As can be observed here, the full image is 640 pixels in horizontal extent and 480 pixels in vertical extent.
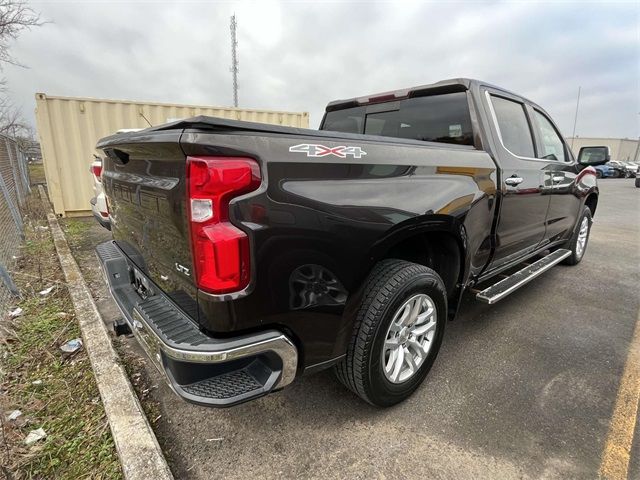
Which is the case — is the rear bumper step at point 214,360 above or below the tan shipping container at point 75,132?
below

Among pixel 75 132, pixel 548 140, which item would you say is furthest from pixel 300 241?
pixel 75 132

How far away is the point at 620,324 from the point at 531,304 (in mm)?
743

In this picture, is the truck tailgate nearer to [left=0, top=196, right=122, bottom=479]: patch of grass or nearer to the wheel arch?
[left=0, top=196, right=122, bottom=479]: patch of grass

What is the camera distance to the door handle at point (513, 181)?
2809 millimetres

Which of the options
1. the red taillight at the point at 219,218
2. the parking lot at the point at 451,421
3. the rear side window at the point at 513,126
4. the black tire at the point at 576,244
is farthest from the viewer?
the black tire at the point at 576,244

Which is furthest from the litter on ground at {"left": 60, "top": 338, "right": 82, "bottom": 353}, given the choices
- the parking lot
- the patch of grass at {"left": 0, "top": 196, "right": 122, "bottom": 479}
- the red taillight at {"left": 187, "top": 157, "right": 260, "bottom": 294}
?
the red taillight at {"left": 187, "top": 157, "right": 260, "bottom": 294}

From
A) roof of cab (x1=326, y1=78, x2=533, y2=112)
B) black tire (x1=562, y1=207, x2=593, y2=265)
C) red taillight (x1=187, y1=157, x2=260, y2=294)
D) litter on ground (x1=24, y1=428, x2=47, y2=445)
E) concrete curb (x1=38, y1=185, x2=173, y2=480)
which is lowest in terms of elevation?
litter on ground (x1=24, y1=428, x2=47, y2=445)

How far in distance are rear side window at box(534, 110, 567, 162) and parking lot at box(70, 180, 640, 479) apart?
174 centimetres

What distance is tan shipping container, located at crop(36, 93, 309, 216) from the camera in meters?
7.62

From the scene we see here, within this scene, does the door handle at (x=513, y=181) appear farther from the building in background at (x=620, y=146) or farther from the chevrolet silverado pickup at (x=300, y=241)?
the building in background at (x=620, y=146)

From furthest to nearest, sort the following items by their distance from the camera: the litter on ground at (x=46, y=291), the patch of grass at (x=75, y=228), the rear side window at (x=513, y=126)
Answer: the patch of grass at (x=75, y=228) → the litter on ground at (x=46, y=291) → the rear side window at (x=513, y=126)

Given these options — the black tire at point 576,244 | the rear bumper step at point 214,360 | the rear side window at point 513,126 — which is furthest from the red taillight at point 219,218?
the black tire at point 576,244

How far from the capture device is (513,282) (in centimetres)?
321

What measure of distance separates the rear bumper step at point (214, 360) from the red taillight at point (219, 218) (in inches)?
9.3
